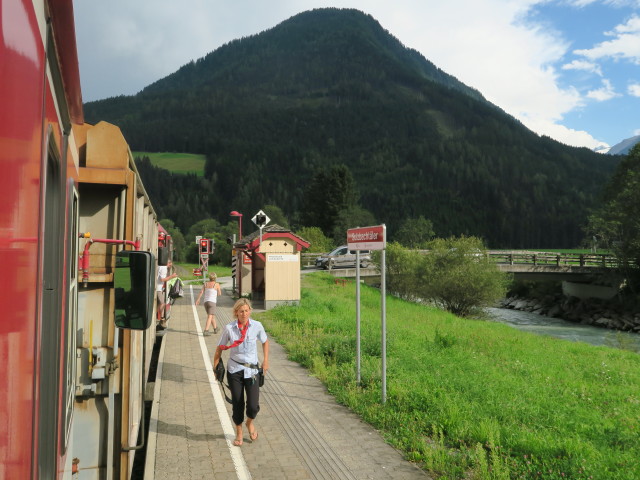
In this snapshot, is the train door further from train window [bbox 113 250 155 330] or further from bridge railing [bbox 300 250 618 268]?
bridge railing [bbox 300 250 618 268]

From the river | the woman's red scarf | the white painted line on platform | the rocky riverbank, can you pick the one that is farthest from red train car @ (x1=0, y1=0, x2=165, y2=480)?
the rocky riverbank

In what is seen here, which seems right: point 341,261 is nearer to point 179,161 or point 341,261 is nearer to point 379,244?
point 379,244

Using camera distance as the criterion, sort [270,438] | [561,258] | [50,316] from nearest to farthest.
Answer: [50,316], [270,438], [561,258]

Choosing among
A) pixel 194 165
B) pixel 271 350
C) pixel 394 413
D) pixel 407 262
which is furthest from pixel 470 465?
pixel 194 165

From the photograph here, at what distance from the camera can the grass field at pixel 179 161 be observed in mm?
159750

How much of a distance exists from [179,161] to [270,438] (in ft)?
575

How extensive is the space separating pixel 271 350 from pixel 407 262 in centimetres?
1777

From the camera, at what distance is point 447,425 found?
6.53 meters

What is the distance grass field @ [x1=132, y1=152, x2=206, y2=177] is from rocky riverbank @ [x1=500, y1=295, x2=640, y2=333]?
130084 millimetres

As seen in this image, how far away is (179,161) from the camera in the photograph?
17238 centimetres

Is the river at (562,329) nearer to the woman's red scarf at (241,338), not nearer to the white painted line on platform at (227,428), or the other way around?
the white painted line on platform at (227,428)

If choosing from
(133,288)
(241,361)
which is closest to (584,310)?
(241,361)

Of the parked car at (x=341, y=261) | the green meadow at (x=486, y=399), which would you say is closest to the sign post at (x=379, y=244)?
the green meadow at (x=486, y=399)

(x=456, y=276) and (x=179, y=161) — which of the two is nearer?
(x=456, y=276)
